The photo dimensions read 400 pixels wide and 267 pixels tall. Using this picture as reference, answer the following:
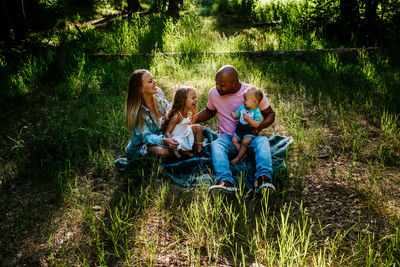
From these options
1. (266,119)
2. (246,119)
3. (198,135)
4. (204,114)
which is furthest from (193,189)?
(266,119)

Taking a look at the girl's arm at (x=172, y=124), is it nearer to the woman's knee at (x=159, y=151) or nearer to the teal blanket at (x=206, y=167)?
the woman's knee at (x=159, y=151)

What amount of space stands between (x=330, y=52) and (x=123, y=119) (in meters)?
4.28

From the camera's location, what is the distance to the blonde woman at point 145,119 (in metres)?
3.25

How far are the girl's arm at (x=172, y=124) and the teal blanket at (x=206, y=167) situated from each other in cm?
37

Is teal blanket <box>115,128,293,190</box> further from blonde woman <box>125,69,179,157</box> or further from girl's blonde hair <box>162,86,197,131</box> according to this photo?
girl's blonde hair <box>162,86,197,131</box>

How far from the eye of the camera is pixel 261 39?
7434 millimetres

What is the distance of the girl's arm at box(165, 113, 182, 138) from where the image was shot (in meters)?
3.29

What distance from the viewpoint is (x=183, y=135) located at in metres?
3.42

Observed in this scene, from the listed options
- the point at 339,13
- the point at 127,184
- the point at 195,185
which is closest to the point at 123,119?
the point at 127,184

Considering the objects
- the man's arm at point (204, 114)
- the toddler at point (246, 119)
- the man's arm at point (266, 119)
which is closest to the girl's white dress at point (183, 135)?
the man's arm at point (204, 114)

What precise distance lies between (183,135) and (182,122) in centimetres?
17

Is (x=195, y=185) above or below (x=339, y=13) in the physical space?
below

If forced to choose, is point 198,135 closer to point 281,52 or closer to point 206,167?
point 206,167

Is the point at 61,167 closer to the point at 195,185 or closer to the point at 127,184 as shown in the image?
the point at 127,184
